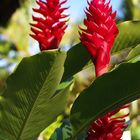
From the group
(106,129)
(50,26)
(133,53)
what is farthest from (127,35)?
(106,129)

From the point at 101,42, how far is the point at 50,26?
26cm

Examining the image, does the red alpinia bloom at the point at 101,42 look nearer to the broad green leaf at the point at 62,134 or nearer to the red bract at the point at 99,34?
the red bract at the point at 99,34

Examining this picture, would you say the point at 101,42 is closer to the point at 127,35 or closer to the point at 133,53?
the point at 133,53

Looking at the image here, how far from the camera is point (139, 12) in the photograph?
12750 millimetres

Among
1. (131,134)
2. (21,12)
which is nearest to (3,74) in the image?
(21,12)

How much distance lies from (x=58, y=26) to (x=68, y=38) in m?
11.1

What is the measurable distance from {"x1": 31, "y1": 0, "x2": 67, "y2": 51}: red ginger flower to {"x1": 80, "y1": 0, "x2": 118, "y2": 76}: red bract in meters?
0.19

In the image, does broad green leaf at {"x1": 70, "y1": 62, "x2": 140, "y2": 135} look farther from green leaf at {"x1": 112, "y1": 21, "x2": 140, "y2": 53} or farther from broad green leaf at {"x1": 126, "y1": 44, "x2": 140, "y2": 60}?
green leaf at {"x1": 112, "y1": 21, "x2": 140, "y2": 53}

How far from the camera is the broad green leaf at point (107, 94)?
107cm

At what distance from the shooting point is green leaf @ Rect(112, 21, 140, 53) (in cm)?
138

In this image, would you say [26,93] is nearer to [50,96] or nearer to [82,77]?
[50,96]

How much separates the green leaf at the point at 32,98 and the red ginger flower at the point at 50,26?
27 cm

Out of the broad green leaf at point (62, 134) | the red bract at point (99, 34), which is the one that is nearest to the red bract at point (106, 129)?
the red bract at point (99, 34)

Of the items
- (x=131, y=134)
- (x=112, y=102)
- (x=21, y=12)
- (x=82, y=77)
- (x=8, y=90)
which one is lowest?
(x=82, y=77)
